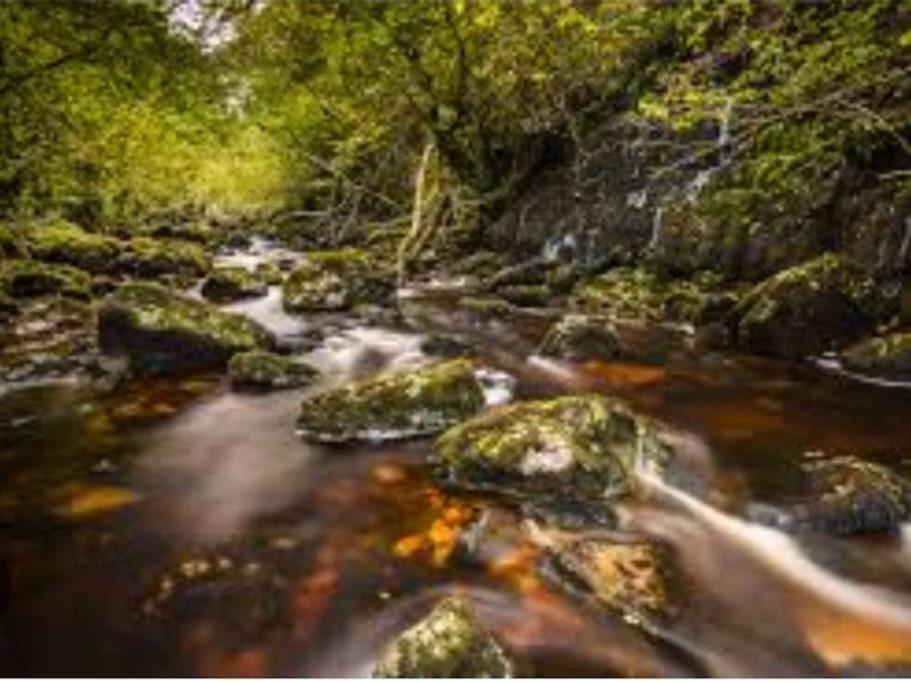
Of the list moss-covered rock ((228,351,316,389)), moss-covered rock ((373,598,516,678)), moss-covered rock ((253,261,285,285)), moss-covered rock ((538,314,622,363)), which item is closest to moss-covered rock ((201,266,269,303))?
moss-covered rock ((253,261,285,285))

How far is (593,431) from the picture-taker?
614 cm

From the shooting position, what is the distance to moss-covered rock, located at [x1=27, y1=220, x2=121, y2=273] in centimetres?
1764

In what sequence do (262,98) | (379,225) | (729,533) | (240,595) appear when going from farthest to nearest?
(379,225) < (262,98) < (729,533) < (240,595)

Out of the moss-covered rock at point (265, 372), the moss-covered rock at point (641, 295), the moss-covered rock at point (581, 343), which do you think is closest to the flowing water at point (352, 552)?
the moss-covered rock at point (265, 372)

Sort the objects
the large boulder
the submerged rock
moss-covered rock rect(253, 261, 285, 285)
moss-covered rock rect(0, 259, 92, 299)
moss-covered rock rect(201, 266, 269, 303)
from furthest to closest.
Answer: moss-covered rock rect(253, 261, 285, 285) < moss-covered rock rect(201, 266, 269, 303) < moss-covered rock rect(0, 259, 92, 299) < the large boulder < the submerged rock

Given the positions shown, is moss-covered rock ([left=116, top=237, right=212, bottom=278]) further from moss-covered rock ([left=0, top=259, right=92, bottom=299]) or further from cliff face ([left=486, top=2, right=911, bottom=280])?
cliff face ([left=486, top=2, right=911, bottom=280])

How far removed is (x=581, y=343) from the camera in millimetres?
9977

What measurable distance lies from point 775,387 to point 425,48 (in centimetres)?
896

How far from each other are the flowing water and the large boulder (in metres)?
1.01

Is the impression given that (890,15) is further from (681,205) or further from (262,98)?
(262,98)

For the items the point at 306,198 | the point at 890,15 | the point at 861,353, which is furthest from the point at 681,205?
the point at 306,198

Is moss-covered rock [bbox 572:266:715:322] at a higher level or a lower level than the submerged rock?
lower

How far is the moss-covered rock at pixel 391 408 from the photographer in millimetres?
7020

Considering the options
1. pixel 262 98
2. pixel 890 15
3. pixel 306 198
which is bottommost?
pixel 306 198
